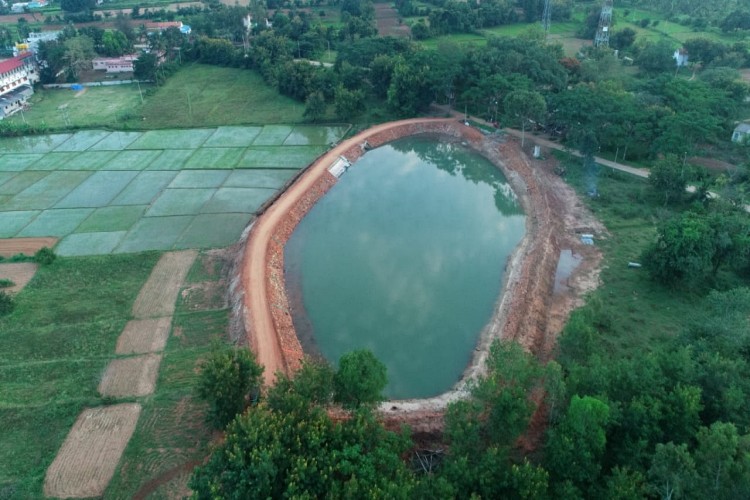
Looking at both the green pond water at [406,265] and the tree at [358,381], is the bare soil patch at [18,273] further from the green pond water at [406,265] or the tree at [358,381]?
the tree at [358,381]

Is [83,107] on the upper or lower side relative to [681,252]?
upper

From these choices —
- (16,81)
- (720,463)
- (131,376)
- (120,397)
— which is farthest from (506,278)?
(16,81)

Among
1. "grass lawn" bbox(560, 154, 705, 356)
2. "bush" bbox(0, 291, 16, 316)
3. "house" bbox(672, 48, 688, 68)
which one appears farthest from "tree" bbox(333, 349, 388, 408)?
"house" bbox(672, 48, 688, 68)

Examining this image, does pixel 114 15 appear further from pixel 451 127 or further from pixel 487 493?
pixel 487 493

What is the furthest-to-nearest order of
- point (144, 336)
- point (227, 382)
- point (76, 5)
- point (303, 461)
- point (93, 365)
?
point (76, 5) → point (144, 336) → point (93, 365) → point (227, 382) → point (303, 461)

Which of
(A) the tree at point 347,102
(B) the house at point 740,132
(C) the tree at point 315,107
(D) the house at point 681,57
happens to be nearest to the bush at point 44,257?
(C) the tree at point 315,107

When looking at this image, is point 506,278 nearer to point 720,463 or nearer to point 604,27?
point 720,463
